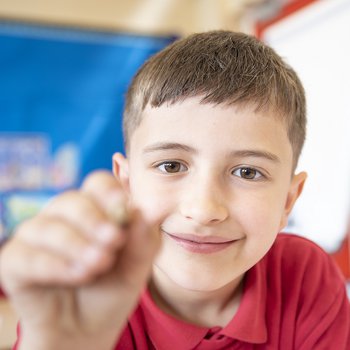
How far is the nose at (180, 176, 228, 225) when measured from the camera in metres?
0.67

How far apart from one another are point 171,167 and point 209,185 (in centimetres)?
8

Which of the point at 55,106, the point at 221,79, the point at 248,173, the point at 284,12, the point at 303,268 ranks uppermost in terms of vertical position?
the point at 284,12

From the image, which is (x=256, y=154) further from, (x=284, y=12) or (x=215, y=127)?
(x=284, y=12)

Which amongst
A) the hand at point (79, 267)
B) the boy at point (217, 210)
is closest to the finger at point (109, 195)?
the hand at point (79, 267)

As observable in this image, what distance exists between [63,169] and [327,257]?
1.57 m

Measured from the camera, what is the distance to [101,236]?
14.6 inches

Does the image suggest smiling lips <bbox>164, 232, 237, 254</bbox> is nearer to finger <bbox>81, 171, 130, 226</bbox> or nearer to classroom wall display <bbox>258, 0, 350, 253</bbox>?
finger <bbox>81, 171, 130, 226</bbox>

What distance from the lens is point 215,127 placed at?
69 centimetres

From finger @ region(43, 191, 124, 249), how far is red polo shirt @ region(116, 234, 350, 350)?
0.38m

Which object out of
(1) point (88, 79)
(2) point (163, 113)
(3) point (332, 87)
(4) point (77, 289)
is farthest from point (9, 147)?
(4) point (77, 289)

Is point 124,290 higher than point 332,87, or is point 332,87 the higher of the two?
point 332,87

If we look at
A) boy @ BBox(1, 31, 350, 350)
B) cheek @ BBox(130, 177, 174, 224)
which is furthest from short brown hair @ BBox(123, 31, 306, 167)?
cheek @ BBox(130, 177, 174, 224)

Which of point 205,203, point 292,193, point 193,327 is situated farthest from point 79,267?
point 292,193

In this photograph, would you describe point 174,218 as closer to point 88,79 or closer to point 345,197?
point 345,197
